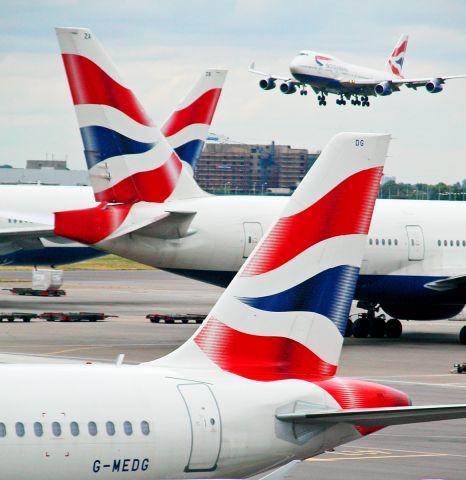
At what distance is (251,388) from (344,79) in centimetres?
12829

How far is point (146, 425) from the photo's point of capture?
45.7ft

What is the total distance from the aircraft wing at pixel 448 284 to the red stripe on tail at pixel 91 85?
1320 centimetres

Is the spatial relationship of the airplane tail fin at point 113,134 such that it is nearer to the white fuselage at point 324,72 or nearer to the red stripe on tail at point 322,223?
the red stripe on tail at point 322,223

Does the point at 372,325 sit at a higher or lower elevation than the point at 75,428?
lower

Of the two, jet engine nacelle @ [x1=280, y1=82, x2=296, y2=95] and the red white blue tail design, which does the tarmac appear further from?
jet engine nacelle @ [x1=280, y1=82, x2=296, y2=95]

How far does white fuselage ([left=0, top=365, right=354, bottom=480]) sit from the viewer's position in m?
12.9

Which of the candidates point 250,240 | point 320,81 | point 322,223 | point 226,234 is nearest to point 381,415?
point 322,223

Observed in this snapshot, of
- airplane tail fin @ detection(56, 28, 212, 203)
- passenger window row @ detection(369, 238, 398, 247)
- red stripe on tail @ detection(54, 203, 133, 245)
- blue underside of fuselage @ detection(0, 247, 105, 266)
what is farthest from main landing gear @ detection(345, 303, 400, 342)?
blue underside of fuselage @ detection(0, 247, 105, 266)

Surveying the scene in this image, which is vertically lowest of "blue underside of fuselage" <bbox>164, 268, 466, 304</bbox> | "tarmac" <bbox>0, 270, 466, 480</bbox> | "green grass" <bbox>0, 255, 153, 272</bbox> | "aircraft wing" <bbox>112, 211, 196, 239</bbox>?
"green grass" <bbox>0, 255, 153, 272</bbox>

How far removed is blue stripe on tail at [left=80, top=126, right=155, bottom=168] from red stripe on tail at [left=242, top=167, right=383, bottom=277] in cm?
2452

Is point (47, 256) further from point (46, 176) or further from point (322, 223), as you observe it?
point (46, 176)

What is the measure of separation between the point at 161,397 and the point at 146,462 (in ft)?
2.56

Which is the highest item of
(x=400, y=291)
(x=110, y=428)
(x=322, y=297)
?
(x=322, y=297)

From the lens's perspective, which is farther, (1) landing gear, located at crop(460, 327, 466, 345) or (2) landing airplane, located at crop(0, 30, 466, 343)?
(1) landing gear, located at crop(460, 327, 466, 345)
